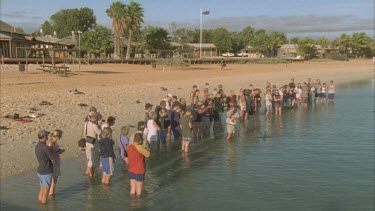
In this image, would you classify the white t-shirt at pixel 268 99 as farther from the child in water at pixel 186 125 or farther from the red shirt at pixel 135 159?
the red shirt at pixel 135 159

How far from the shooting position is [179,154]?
1273 cm

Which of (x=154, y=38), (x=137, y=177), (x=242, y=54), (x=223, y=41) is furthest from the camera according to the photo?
(x=242, y=54)

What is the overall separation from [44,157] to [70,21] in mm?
111287

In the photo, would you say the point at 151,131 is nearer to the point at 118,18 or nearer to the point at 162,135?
the point at 162,135

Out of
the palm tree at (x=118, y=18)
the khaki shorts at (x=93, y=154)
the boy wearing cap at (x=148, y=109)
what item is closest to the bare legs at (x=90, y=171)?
the khaki shorts at (x=93, y=154)

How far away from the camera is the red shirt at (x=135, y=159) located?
8133 mm

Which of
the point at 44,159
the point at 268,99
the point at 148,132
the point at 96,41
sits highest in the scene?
the point at 96,41

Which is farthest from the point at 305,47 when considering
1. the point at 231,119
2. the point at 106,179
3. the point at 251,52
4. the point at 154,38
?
the point at 106,179

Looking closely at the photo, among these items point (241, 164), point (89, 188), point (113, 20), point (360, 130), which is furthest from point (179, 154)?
point (113, 20)

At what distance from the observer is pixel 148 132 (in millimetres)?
11820

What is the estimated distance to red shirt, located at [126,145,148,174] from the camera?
8133 millimetres

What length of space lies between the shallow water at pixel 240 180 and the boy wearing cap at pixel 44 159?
617mm

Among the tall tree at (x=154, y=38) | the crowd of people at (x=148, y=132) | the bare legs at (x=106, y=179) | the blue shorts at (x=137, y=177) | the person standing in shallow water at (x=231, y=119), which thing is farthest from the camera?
the tall tree at (x=154, y=38)

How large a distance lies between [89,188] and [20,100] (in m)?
10.4
